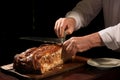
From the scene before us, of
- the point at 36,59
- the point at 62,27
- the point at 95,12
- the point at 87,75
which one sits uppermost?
the point at 95,12

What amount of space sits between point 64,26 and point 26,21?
0.99 m

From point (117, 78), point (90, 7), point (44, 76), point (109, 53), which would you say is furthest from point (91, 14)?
point (44, 76)

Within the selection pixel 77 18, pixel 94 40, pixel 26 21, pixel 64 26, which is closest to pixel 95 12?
pixel 77 18

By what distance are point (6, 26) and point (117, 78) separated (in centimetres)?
145

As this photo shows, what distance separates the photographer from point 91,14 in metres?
2.33

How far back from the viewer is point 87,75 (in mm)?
1624

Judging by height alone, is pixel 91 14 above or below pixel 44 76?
above

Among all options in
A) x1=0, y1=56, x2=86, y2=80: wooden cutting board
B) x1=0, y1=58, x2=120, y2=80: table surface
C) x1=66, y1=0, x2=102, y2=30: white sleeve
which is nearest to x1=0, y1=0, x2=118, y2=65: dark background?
x1=66, y1=0, x2=102, y2=30: white sleeve

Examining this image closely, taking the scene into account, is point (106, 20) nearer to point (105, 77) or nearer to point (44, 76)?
point (105, 77)

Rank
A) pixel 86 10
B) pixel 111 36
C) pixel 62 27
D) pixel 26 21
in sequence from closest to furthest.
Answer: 1. pixel 111 36
2. pixel 62 27
3. pixel 86 10
4. pixel 26 21

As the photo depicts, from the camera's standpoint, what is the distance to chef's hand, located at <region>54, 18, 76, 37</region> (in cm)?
189

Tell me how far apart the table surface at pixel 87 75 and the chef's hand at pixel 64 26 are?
0.32 m

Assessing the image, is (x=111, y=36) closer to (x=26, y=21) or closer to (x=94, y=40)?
(x=94, y=40)

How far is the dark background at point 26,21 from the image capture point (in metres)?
2.72
